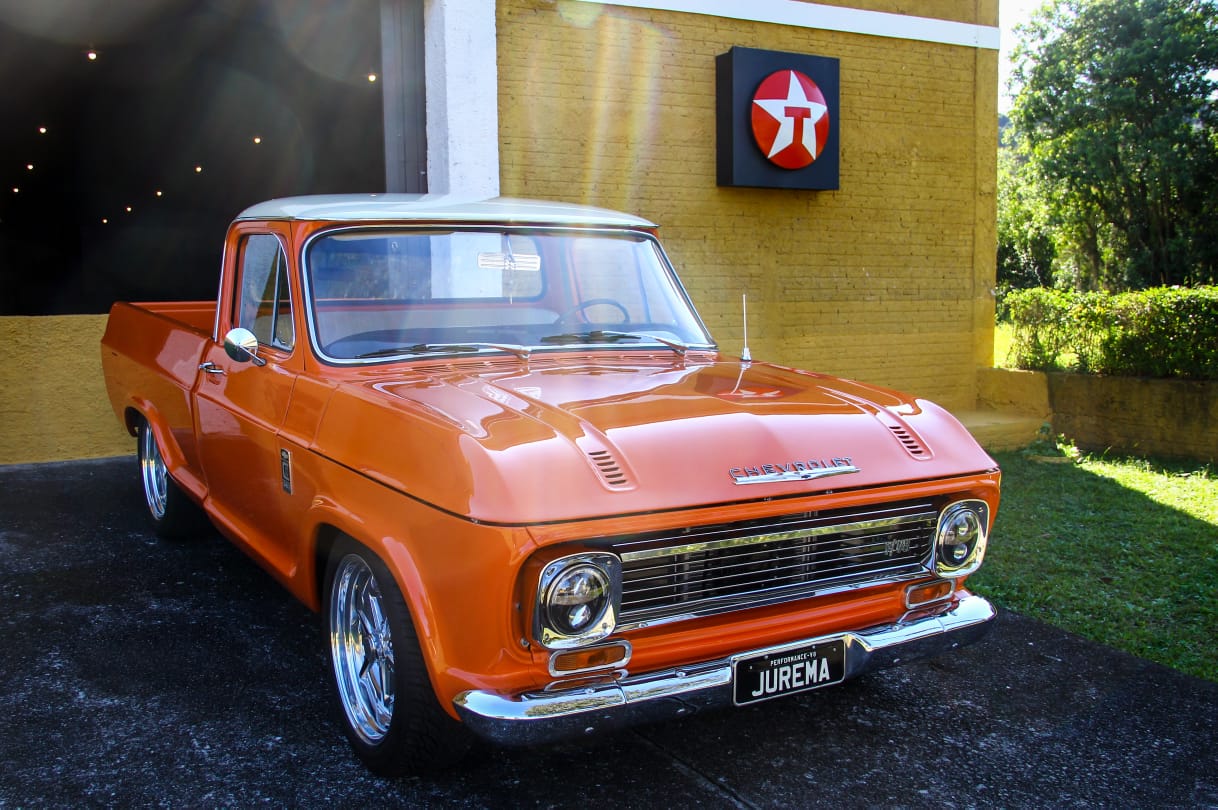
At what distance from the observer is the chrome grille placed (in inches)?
107

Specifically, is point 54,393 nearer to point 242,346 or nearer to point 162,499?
point 162,499

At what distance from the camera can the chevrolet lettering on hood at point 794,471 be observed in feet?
9.16

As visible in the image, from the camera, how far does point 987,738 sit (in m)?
3.47

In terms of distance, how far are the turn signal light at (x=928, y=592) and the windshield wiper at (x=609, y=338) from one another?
1391 millimetres

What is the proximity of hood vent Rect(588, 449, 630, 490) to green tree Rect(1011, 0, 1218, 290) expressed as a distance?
25847mm

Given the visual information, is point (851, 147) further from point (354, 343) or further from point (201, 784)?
point (201, 784)

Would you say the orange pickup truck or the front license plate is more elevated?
the orange pickup truck

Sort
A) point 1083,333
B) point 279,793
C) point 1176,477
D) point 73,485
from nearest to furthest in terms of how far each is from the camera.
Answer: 1. point 279,793
2. point 73,485
3. point 1176,477
4. point 1083,333

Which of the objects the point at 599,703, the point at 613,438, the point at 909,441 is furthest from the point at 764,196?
the point at 599,703

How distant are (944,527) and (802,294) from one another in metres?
6.63

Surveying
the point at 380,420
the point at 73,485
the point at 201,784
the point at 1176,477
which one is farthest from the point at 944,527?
the point at 73,485

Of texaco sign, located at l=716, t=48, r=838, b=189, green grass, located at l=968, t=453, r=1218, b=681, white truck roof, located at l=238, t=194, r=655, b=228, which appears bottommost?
green grass, located at l=968, t=453, r=1218, b=681

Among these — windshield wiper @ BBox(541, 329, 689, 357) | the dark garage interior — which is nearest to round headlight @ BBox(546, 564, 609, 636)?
windshield wiper @ BBox(541, 329, 689, 357)

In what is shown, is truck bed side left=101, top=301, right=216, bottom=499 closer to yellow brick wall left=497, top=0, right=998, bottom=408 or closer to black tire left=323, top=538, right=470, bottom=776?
black tire left=323, top=538, right=470, bottom=776
